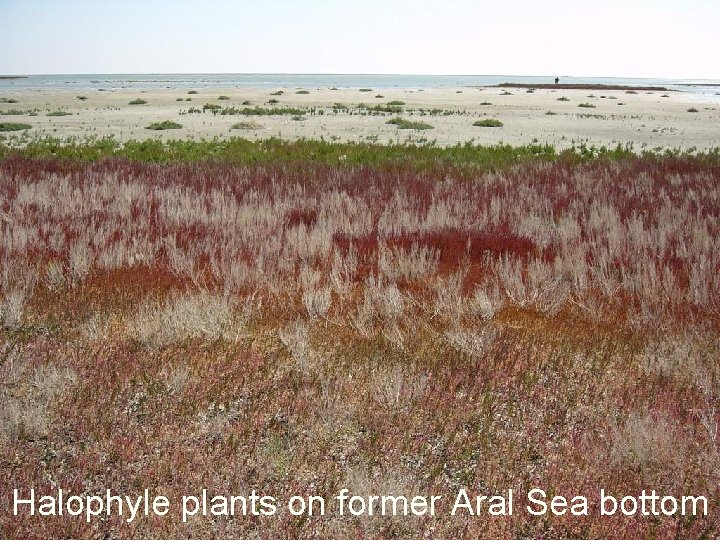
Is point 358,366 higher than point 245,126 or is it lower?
lower

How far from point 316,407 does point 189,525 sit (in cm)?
129

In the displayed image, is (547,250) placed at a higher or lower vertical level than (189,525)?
higher

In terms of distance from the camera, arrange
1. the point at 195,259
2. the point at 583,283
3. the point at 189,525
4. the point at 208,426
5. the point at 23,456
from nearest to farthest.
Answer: the point at 189,525 < the point at 23,456 < the point at 208,426 < the point at 583,283 < the point at 195,259

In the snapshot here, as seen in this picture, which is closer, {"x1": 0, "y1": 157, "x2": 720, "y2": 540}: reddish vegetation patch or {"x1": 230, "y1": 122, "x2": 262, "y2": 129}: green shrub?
{"x1": 0, "y1": 157, "x2": 720, "y2": 540}: reddish vegetation patch

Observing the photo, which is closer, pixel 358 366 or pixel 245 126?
pixel 358 366

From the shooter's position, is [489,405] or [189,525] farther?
[489,405]

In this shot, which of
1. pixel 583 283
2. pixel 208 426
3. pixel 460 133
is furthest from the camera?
pixel 460 133

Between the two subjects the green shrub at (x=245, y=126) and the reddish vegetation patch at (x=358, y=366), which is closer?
the reddish vegetation patch at (x=358, y=366)

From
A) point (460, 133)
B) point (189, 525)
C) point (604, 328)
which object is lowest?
point (189, 525)

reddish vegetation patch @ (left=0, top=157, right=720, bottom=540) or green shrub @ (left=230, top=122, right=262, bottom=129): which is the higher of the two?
green shrub @ (left=230, top=122, right=262, bottom=129)

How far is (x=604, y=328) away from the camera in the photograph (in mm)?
5582

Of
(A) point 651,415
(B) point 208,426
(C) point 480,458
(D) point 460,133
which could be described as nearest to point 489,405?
(C) point 480,458

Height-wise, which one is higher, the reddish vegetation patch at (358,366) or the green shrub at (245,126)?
the green shrub at (245,126)

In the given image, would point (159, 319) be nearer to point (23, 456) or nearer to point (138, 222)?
point (23, 456)
